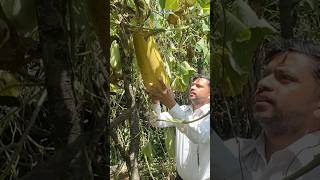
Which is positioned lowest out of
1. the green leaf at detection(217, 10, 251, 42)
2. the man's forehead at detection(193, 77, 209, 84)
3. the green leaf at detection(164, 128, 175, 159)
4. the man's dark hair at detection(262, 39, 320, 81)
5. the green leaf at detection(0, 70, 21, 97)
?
the green leaf at detection(164, 128, 175, 159)

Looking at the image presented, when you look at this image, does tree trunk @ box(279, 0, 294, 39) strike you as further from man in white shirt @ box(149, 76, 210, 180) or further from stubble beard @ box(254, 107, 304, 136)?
man in white shirt @ box(149, 76, 210, 180)

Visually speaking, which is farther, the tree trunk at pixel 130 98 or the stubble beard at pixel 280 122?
the tree trunk at pixel 130 98

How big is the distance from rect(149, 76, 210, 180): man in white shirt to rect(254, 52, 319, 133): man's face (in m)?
0.95

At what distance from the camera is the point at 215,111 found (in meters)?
0.93

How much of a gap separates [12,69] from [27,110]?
3.1 inches

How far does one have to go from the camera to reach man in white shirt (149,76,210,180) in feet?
6.60

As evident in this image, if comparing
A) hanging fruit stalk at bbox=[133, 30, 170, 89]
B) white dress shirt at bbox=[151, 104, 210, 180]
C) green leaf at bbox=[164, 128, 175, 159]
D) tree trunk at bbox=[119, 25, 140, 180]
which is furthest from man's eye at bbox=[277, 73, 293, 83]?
green leaf at bbox=[164, 128, 175, 159]

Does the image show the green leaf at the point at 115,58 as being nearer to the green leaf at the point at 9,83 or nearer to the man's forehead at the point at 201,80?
the man's forehead at the point at 201,80

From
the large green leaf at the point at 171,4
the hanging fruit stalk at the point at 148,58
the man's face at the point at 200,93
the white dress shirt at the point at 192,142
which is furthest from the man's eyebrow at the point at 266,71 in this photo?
the man's face at the point at 200,93

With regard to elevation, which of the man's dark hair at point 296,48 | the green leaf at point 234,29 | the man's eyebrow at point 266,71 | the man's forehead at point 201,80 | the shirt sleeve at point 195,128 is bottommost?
the shirt sleeve at point 195,128

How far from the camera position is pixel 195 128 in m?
2.01

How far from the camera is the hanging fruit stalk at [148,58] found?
56.1 inches

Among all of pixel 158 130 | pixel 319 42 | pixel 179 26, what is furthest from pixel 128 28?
pixel 158 130

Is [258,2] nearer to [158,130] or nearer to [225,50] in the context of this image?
[225,50]
